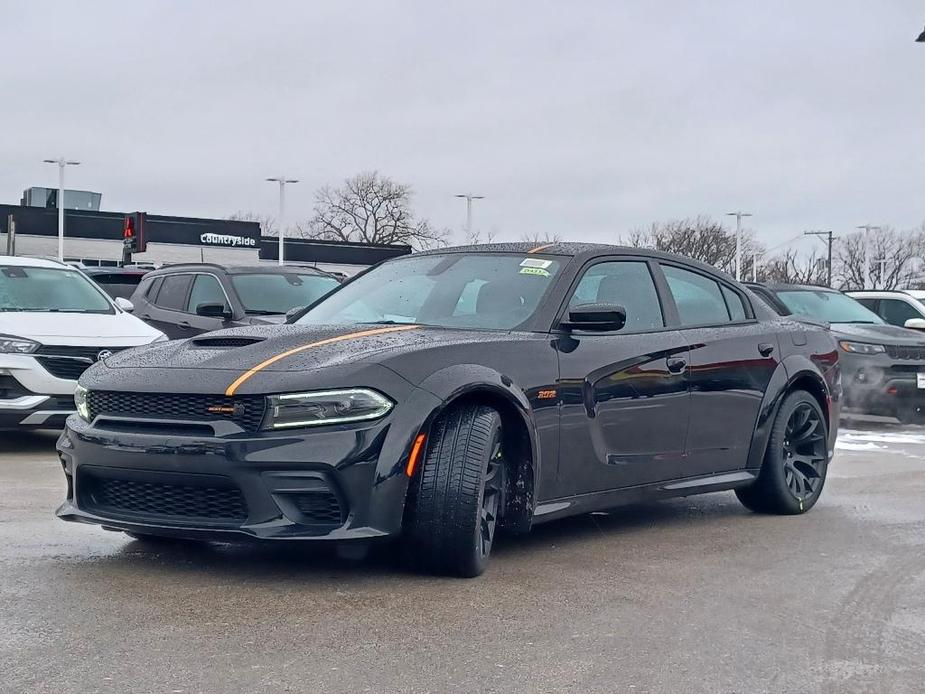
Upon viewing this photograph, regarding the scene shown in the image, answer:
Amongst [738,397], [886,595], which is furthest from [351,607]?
[738,397]

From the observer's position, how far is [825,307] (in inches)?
582

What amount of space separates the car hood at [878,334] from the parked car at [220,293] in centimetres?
556

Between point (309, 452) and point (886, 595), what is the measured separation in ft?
8.13

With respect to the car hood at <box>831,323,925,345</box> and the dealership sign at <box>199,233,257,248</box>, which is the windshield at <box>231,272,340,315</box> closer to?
the car hood at <box>831,323,925,345</box>

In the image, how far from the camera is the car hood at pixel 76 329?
9.77 metres

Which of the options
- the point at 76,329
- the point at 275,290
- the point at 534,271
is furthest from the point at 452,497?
the point at 275,290

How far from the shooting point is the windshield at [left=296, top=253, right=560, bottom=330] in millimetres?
6059

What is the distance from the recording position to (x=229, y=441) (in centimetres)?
486

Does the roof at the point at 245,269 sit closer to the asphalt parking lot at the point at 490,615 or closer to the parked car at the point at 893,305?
the asphalt parking lot at the point at 490,615

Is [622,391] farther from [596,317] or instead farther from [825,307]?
[825,307]

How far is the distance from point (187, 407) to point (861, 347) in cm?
1019

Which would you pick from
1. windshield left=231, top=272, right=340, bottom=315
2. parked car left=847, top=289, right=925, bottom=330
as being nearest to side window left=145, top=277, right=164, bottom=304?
windshield left=231, top=272, right=340, bottom=315

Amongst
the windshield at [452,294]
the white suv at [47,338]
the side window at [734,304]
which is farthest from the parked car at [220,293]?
the side window at [734,304]

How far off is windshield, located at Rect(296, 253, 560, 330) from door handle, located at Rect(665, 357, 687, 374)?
75cm
